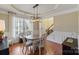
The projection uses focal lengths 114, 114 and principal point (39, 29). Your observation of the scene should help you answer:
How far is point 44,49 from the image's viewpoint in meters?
2.05

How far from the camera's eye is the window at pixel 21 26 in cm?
205

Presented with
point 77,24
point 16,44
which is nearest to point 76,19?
Result: point 77,24

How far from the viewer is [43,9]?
2.07m

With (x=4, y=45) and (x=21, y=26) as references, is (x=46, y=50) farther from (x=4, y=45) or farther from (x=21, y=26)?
(x=4, y=45)

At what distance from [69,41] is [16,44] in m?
0.96

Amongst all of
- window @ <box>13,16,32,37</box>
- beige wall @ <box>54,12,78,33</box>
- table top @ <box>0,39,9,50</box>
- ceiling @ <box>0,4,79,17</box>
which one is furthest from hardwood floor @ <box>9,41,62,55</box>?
ceiling @ <box>0,4,79,17</box>

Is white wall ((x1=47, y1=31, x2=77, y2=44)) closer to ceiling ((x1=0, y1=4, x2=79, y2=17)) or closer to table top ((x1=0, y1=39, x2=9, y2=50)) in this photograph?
ceiling ((x1=0, y1=4, x2=79, y2=17))

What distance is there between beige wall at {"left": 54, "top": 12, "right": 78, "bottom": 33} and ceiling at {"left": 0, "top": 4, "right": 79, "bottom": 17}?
81mm

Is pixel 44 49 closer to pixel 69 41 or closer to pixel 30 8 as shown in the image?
pixel 69 41

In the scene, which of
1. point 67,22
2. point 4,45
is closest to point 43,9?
point 67,22

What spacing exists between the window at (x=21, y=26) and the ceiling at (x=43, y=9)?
0.12m

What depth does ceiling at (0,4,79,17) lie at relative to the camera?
6.65 ft

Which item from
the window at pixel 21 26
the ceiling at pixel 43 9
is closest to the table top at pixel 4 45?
the window at pixel 21 26

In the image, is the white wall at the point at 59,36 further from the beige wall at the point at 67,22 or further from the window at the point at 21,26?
the window at the point at 21,26
